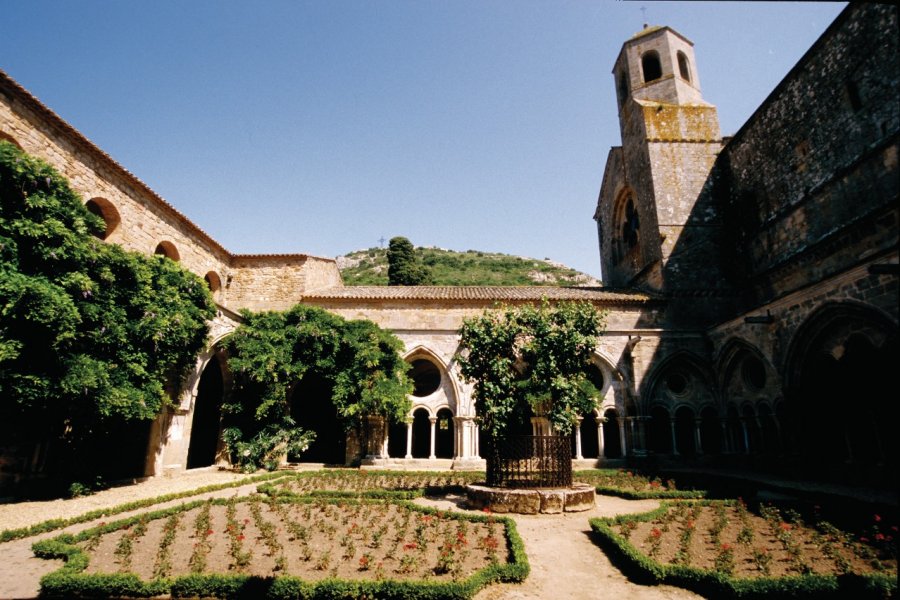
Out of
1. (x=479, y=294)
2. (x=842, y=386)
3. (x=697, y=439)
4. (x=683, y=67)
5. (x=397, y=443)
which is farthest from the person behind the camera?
(x=683, y=67)

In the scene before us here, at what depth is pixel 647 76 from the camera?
2277 cm

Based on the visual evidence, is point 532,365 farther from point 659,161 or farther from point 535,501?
point 659,161

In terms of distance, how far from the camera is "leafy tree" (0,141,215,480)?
9102 mm

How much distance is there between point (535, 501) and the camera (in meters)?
8.98

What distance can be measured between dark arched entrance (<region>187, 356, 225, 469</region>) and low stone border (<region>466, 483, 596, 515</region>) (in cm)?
1169

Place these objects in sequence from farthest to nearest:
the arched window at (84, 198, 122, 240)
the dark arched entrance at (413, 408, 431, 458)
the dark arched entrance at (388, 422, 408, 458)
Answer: the dark arched entrance at (413, 408, 431, 458), the dark arched entrance at (388, 422, 408, 458), the arched window at (84, 198, 122, 240)

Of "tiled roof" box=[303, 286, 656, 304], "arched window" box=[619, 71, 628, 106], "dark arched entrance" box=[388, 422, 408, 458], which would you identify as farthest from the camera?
"arched window" box=[619, 71, 628, 106]

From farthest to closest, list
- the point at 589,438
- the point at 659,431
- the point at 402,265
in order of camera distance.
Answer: the point at 402,265 < the point at 589,438 < the point at 659,431

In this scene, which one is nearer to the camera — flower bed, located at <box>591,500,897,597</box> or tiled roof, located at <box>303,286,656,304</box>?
flower bed, located at <box>591,500,897,597</box>

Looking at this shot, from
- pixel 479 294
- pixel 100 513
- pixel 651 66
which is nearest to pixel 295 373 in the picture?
pixel 100 513

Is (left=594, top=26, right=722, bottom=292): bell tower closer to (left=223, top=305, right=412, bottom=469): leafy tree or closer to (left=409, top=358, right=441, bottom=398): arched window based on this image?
(left=409, top=358, right=441, bottom=398): arched window

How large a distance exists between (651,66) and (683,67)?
4.83 ft

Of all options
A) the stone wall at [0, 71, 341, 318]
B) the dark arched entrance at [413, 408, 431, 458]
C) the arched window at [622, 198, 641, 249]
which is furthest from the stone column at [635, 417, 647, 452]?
the stone wall at [0, 71, 341, 318]

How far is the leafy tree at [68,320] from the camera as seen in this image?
9.10 m
